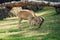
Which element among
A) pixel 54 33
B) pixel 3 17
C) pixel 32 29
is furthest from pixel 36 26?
pixel 3 17

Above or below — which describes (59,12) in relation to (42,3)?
below

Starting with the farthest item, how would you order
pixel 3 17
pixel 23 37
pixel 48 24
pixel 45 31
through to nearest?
1. pixel 3 17
2. pixel 48 24
3. pixel 45 31
4. pixel 23 37

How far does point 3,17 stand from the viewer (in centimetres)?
1411

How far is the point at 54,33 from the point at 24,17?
1230 millimetres

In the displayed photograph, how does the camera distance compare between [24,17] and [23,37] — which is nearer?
[23,37]

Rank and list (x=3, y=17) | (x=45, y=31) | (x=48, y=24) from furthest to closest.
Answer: (x=3, y=17) < (x=48, y=24) < (x=45, y=31)

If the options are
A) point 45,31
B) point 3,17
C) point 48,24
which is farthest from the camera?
point 3,17

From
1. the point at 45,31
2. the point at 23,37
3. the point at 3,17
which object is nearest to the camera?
the point at 23,37

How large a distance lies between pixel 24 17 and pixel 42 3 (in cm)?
82

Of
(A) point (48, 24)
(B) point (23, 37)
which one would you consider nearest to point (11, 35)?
(B) point (23, 37)

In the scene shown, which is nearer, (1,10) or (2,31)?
(2,31)

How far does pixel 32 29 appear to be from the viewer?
933cm

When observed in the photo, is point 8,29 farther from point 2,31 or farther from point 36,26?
point 36,26

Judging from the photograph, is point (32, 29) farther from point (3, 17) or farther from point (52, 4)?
point (3, 17)
